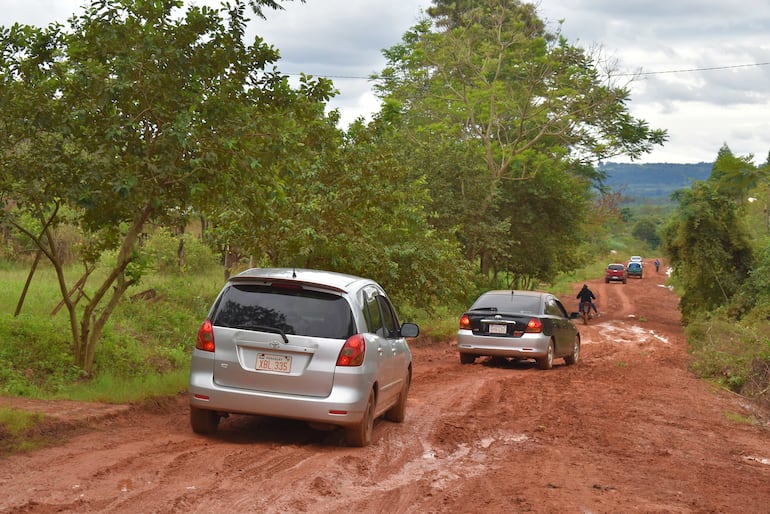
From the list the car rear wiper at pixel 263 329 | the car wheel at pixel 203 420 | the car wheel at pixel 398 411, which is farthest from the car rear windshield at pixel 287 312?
the car wheel at pixel 398 411

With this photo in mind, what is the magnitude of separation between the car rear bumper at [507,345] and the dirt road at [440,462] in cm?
383

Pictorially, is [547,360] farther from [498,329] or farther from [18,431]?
[18,431]

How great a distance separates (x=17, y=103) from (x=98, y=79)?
108cm

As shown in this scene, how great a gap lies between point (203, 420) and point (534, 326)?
10.2 metres

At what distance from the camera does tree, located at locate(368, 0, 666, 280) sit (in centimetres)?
3603

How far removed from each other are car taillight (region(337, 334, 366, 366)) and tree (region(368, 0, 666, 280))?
2606 cm

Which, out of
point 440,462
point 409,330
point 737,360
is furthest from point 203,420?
point 737,360

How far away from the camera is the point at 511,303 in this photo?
18703 millimetres

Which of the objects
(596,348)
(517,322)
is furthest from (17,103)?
(596,348)

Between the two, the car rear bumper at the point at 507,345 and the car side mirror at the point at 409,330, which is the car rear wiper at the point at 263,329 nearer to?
the car side mirror at the point at 409,330

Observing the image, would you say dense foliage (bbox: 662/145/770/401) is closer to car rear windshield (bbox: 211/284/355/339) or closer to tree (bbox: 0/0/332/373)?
tree (bbox: 0/0/332/373)

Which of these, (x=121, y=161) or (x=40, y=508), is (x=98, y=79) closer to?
(x=121, y=161)

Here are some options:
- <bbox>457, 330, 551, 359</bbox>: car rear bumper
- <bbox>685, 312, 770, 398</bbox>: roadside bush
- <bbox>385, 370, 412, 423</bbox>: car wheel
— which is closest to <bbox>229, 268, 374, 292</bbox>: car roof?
<bbox>385, 370, 412, 423</bbox>: car wheel

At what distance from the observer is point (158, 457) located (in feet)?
25.2
